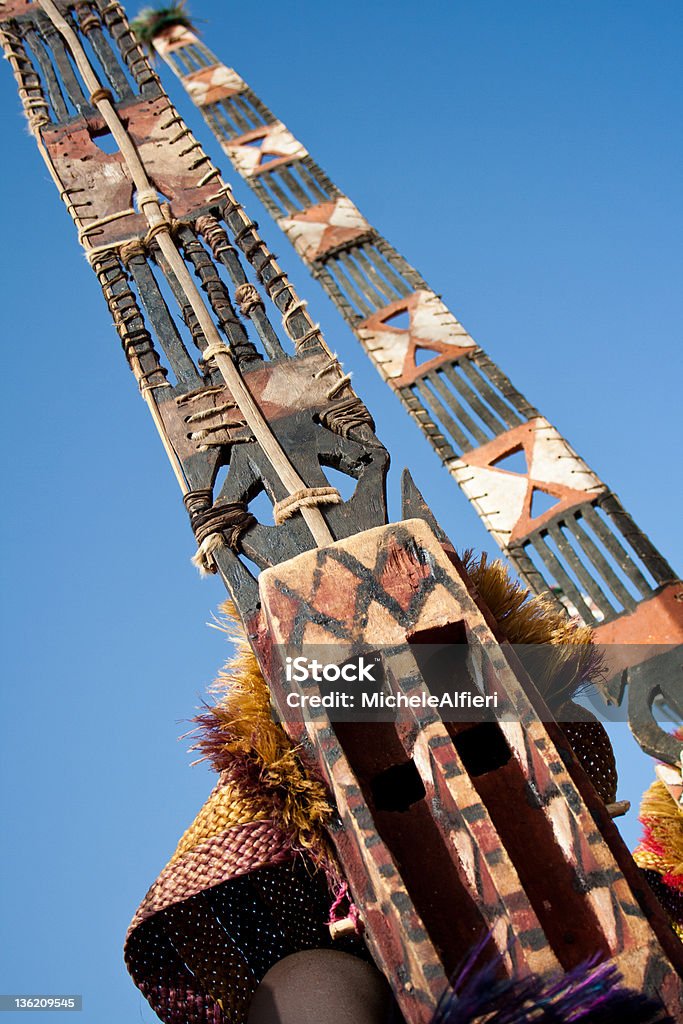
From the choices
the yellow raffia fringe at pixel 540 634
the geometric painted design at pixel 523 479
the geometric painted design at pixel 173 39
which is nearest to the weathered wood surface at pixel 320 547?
the yellow raffia fringe at pixel 540 634

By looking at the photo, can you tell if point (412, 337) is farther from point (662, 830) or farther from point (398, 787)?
point (398, 787)

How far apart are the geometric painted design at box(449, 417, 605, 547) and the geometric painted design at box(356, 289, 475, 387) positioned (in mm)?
543

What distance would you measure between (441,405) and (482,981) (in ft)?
8.42

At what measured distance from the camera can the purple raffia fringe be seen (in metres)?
1.23

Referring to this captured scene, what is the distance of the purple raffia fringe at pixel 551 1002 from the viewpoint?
1.23m

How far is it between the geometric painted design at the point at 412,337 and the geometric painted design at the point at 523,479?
1.78 feet

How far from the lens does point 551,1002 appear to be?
1240mm

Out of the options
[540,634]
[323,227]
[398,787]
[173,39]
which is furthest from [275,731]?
[173,39]

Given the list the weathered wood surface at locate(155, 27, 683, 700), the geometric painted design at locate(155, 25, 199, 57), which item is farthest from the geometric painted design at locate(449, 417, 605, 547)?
the geometric painted design at locate(155, 25, 199, 57)

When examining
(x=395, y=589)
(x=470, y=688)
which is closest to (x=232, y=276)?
(x=395, y=589)

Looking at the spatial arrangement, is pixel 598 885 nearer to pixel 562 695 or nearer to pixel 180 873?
pixel 562 695

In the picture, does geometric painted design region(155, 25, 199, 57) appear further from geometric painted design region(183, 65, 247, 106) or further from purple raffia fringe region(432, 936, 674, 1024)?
purple raffia fringe region(432, 936, 674, 1024)

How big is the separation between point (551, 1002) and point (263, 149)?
15.6ft

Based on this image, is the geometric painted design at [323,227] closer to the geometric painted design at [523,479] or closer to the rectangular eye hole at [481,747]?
the geometric painted design at [523,479]
